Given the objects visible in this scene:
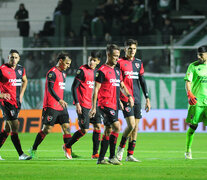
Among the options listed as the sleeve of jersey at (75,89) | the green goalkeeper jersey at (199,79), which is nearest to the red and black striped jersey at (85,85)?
the sleeve of jersey at (75,89)

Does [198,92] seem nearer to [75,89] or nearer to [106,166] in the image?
[75,89]

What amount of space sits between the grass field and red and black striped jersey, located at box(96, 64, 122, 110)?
110cm

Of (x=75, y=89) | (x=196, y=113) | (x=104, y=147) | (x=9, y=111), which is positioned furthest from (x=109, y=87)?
(x=9, y=111)

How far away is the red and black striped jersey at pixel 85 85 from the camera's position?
→ 12.7 metres

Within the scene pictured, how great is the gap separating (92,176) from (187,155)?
11.9ft

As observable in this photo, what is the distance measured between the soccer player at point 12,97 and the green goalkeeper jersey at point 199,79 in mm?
3349

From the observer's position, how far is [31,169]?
31.9ft

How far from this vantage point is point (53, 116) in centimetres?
1236

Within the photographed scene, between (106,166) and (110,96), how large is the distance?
4.13 feet

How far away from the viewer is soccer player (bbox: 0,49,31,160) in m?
11.8

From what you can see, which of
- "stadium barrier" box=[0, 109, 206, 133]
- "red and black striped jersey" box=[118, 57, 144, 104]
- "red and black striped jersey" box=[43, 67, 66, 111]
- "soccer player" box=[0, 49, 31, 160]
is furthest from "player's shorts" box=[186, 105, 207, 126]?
"stadium barrier" box=[0, 109, 206, 133]

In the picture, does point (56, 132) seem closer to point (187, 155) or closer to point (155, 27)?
point (155, 27)

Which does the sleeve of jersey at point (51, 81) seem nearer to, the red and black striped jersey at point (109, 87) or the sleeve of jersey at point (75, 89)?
the sleeve of jersey at point (75, 89)

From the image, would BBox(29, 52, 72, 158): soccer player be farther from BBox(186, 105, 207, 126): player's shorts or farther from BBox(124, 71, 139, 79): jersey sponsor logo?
BBox(186, 105, 207, 126): player's shorts
